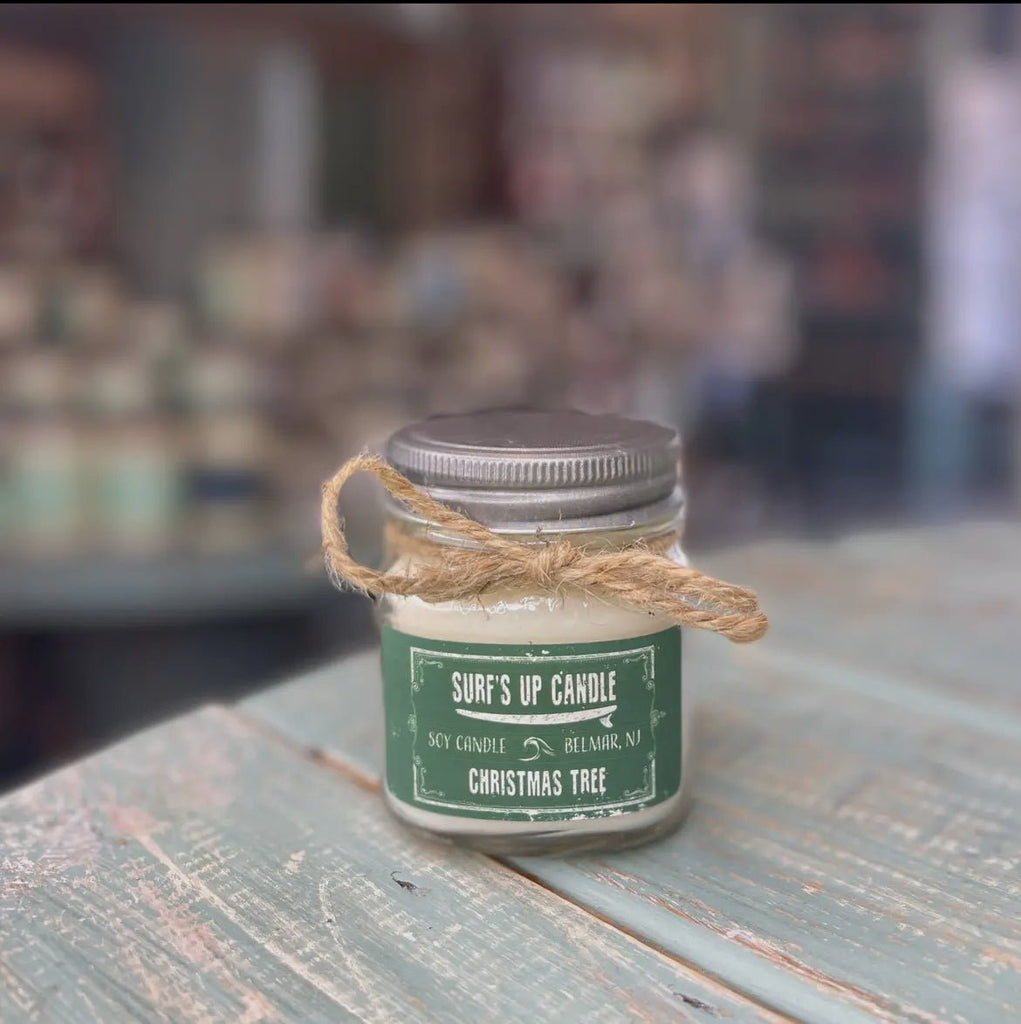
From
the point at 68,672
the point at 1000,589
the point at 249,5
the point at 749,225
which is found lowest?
the point at 68,672

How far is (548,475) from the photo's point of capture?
455 mm

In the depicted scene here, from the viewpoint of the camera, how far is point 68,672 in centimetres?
162

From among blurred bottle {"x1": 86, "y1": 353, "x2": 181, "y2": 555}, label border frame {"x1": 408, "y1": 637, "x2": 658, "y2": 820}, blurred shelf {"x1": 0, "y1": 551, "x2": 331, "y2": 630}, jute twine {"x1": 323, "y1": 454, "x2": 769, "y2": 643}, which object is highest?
jute twine {"x1": 323, "y1": 454, "x2": 769, "y2": 643}

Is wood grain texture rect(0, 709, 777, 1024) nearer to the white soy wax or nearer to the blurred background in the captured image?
the white soy wax

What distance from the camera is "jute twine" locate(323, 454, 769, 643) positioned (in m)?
0.45

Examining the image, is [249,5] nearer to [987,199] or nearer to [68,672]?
[68,672]

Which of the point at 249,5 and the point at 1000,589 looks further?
the point at 249,5

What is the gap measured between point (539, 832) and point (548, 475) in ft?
0.47

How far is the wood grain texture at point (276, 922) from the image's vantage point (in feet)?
1.29

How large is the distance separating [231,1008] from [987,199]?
2.18 m

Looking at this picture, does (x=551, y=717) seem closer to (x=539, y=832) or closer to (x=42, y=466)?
(x=539, y=832)

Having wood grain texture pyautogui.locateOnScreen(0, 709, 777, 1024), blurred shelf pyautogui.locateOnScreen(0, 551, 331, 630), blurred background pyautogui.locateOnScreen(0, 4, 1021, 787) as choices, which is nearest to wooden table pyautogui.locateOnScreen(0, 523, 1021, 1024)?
wood grain texture pyautogui.locateOnScreen(0, 709, 777, 1024)

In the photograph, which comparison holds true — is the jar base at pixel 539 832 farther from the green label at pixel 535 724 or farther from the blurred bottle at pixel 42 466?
the blurred bottle at pixel 42 466

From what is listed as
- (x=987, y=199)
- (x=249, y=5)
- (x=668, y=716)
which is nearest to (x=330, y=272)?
(x=249, y=5)
